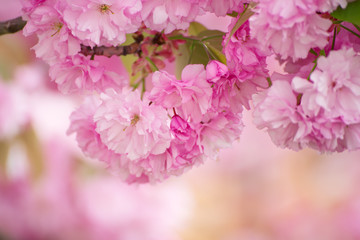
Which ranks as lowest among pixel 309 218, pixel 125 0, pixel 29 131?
pixel 309 218

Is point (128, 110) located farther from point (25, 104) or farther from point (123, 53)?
point (25, 104)

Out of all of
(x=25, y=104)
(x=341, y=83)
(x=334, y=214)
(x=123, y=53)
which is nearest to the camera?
(x=341, y=83)

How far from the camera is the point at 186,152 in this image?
1.31ft

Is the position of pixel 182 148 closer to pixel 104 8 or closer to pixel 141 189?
pixel 104 8

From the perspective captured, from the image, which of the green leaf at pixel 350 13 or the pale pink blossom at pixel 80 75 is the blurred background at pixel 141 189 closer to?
the pale pink blossom at pixel 80 75

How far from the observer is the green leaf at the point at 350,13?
0.33 meters

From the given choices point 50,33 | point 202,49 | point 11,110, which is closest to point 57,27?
point 50,33

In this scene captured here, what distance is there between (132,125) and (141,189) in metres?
1.09

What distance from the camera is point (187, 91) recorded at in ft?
1.21

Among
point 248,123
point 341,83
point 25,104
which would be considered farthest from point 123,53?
point 248,123

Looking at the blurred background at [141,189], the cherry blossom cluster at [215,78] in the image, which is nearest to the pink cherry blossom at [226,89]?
the cherry blossom cluster at [215,78]

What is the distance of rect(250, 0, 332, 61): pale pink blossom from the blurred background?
1.10 metres

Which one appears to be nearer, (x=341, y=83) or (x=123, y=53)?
(x=341, y=83)

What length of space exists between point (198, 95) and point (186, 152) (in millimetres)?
49
